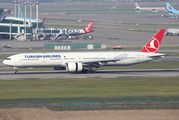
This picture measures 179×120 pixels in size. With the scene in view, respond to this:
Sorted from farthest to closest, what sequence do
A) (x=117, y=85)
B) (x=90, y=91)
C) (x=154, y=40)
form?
(x=154, y=40) → (x=117, y=85) → (x=90, y=91)

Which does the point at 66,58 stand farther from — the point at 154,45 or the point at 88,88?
the point at 154,45

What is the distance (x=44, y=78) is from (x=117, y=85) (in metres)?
13.7

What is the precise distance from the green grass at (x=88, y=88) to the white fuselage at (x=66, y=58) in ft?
25.1

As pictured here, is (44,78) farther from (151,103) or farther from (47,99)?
(151,103)

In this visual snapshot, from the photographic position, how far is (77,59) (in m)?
53.2

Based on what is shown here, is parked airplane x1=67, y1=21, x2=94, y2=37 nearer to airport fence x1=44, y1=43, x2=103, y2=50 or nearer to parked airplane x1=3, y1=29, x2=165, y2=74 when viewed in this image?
airport fence x1=44, y1=43, x2=103, y2=50

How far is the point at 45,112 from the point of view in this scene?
26.6m

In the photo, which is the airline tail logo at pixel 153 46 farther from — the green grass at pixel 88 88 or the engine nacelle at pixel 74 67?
the engine nacelle at pixel 74 67

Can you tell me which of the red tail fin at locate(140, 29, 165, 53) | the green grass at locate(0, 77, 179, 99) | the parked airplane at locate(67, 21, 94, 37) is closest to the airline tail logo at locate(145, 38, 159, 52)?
the red tail fin at locate(140, 29, 165, 53)

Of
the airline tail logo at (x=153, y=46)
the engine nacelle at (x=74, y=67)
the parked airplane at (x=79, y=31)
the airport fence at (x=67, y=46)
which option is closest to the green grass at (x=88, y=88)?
the engine nacelle at (x=74, y=67)

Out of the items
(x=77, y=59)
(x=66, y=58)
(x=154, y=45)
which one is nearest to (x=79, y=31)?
(x=154, y=45)

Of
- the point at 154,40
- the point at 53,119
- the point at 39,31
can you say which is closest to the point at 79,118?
the point at 53,119

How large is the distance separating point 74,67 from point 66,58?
3.01 metres

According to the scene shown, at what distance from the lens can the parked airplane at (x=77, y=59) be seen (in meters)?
51.4
